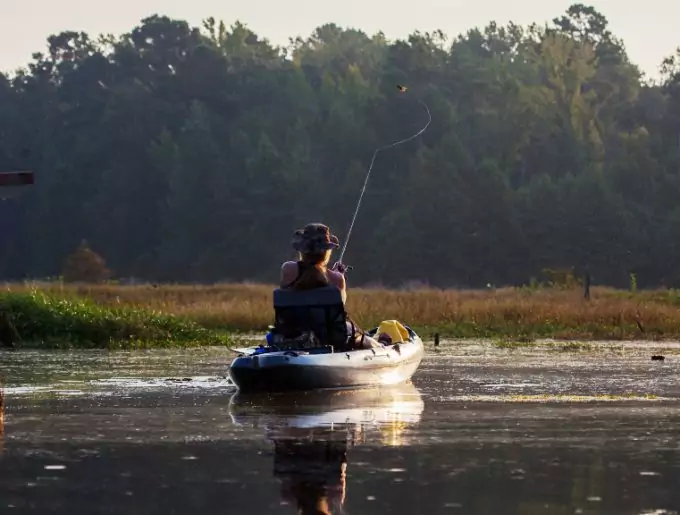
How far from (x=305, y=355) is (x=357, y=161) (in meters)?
79.5

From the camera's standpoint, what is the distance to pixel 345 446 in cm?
1446

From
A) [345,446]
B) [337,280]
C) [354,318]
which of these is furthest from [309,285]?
[354,318]

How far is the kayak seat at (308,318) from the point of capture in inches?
795

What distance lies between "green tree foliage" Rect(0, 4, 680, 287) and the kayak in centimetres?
6673

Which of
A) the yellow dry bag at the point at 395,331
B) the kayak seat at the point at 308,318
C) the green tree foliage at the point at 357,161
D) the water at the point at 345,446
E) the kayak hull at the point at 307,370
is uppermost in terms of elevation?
the green tree foliage at the point at 357,161

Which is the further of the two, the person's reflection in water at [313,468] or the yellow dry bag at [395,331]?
the yellow dry bag at [395,331]

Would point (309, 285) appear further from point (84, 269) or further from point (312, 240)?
point (84, 269)

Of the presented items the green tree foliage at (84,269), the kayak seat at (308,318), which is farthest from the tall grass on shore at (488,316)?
the green tree foliage at (84,269)

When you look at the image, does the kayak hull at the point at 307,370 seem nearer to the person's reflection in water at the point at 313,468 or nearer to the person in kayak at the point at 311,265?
the person in kayak at the point at 311,265

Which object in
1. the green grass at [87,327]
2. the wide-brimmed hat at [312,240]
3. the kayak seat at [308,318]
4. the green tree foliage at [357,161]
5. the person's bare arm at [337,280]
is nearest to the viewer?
the kayak seat at [308,318]

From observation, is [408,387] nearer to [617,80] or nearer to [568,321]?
[568,321]

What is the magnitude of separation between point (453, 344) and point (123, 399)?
15.1m

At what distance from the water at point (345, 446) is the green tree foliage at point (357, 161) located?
2657 inches

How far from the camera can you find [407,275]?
3669 inches
